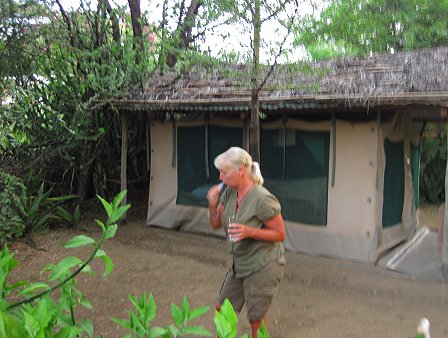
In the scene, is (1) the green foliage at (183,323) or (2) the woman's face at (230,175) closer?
(1) the green foliage at (183,323)

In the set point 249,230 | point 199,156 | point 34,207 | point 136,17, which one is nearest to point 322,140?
point 199,156

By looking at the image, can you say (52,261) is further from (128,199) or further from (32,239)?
(128,199)

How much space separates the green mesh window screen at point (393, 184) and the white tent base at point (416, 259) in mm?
401

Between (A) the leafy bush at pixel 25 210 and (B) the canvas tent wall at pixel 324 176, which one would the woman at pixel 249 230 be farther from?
(A) the leafy bush at pixel 25 210

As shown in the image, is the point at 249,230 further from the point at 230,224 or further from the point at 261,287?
the point at 261,287

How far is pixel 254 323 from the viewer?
3.16 m

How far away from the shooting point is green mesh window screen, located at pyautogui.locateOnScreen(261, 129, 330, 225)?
20.6 feet

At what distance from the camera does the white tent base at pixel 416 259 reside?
18.1ft

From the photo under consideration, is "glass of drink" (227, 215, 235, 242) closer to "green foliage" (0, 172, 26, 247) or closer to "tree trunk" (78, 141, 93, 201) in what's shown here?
"green foliage" (0, 172, 26, 247)

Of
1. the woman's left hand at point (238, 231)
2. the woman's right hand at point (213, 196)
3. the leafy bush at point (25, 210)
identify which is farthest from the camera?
the leafy bush at point (25, 210)

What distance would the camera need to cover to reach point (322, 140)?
20.6 feet

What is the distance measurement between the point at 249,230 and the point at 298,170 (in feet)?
12.3

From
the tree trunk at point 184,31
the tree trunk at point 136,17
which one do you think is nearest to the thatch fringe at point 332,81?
the tree trunk at point 184,31

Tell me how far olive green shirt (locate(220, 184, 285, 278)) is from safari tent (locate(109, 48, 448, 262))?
201 centimetres
